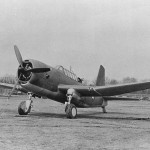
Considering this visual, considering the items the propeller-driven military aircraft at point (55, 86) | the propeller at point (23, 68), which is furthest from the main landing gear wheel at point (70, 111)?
the propeller at point (23, 68)

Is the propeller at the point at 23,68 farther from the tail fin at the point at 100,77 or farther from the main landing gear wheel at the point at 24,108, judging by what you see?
the tail fin at the point at 100,77

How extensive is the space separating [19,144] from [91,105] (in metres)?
11.0

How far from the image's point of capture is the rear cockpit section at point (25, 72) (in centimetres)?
1301

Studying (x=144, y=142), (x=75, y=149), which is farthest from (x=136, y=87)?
(x=75, y=149)

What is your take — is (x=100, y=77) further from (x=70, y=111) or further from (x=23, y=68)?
(x=23, y=68)

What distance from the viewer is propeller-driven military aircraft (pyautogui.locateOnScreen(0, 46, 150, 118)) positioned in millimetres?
13016

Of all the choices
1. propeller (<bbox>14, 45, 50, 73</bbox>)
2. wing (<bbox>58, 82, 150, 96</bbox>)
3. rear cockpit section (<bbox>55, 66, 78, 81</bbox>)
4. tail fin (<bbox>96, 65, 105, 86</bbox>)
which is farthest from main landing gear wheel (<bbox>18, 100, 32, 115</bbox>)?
tail fin (<bbox>96, 65, 105, 86</bbox>)

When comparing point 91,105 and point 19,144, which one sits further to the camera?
point 91,105

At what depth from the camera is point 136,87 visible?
13.3 metres

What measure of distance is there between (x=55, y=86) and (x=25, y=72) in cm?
173

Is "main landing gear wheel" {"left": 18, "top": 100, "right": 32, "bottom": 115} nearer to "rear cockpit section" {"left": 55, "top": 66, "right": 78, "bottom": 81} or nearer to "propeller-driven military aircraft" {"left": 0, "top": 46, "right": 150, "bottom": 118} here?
"propeller-driven military aircraft" {"left": 0, "top": 46, "right": 150, "bottom": 118}

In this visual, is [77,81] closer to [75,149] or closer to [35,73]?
[35,73]

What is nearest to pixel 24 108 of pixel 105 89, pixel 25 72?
pixel 25 72

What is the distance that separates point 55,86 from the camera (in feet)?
46.0
